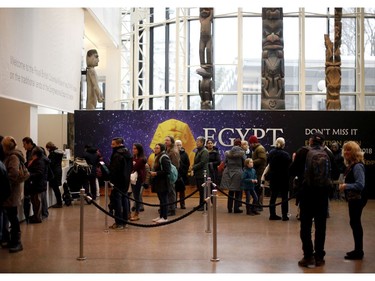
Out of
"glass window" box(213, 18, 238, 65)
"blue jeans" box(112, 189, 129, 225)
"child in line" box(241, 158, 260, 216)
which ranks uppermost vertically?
"glass window" box(213, 18, 238, 65)

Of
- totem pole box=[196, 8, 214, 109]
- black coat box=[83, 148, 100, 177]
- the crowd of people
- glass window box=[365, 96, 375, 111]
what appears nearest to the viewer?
the crowd of people

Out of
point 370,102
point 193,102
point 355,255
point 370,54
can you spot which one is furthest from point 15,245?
point 370,54

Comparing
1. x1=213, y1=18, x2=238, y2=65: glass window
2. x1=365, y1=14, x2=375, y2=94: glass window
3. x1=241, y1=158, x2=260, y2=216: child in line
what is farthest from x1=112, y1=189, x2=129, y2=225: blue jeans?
x1=365, y1=14, x2=375, y2=94: glass window

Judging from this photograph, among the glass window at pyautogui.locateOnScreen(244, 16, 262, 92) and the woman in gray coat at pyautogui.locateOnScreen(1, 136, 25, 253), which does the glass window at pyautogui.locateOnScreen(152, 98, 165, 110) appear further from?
the woman in gray coat at pyautogui.locateOnScreen(1, 136, 25, 253)

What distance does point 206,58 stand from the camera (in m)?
16.0

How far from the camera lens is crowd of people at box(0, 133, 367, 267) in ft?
20.0

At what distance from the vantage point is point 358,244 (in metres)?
6.43

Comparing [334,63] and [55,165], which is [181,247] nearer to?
[55,165]

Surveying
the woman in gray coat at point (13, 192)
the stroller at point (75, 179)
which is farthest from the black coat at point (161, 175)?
the stroller at point (75, 179)

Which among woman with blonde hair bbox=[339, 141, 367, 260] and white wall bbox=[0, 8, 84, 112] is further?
white wall bbox=[0, 8, 84, 112]

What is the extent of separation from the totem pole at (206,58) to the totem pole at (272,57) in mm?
1787

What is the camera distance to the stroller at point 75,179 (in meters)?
11.5

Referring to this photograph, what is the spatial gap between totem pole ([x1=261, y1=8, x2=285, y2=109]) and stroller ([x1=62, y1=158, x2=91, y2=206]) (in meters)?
5.50

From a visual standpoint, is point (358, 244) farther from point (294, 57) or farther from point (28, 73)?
point (294, 57)
